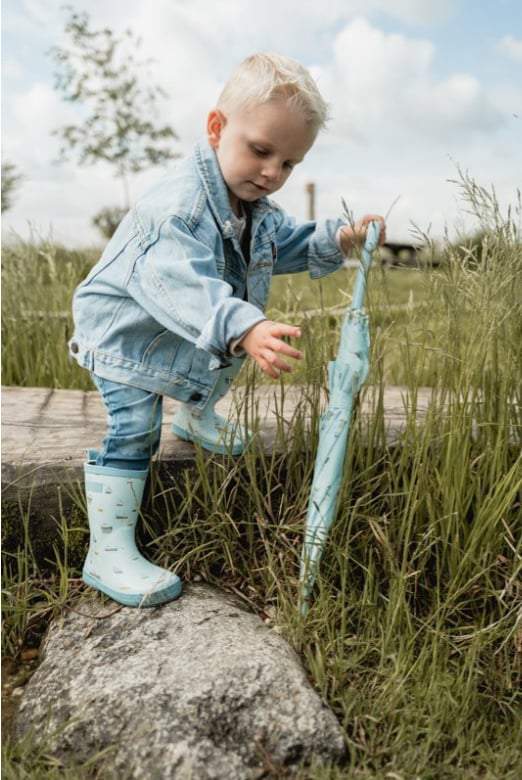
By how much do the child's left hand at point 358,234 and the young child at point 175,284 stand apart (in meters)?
0.01

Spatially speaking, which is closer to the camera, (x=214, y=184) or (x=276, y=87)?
(x=276, y=87)

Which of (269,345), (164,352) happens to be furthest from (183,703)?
(164,352)

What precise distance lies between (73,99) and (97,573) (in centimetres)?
1381

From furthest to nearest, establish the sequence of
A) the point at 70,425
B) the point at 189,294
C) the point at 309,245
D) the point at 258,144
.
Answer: the point at 70,425 < the point at 309,245 < the point at 258,144 < the point at 189,294

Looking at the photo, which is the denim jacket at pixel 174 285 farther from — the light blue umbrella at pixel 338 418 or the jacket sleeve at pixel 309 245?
the light blue umbrella at pixel 338 418

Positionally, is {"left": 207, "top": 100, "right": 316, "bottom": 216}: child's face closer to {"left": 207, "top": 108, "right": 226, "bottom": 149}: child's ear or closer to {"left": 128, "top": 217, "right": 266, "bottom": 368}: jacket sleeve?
{"left": 207, "top": 108, "right": 226, "bottom": 149}: child's ear

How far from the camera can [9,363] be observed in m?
4.00

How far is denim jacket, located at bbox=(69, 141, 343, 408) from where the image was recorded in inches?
79.4

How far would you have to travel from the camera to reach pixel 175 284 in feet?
6.68

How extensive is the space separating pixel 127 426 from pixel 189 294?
0.45m

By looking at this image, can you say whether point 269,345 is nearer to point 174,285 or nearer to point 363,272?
point 174,285

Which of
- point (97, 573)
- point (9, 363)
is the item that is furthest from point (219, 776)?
point (9, 363)

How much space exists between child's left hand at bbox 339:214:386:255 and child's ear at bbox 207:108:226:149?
0.43 m

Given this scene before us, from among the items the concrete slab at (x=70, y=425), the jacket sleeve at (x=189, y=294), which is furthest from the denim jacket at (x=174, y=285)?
the concrete slab at (x=70, y=425)
